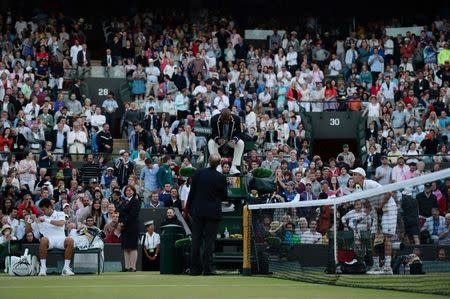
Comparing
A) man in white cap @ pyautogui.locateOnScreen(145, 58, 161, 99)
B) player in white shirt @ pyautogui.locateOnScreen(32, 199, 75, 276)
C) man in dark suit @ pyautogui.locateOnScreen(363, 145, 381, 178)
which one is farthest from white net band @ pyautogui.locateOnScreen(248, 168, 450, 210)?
man in white cap @ pyautogui.locateOnScreen(145, 58, 161, 99)

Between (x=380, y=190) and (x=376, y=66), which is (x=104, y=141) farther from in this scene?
(x=380, y=190)

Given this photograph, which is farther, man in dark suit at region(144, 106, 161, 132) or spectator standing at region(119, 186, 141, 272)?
man in dark suit at region(144, 106, 161, 132)

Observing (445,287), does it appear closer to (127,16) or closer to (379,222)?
(379,222)

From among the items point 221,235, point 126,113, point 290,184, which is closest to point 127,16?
point 126,113

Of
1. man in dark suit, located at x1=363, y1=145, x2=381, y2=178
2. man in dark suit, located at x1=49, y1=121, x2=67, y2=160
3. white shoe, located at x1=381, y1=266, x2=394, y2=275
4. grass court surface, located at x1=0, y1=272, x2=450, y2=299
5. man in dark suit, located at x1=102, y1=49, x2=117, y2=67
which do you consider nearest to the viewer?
grass court surface, located at x1=0, y1=272, x2=450, y2=299

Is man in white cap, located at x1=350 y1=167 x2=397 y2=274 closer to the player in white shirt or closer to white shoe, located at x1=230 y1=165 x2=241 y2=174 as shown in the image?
white shoe, located at x1=230 y1=165 x2=241 y2=174

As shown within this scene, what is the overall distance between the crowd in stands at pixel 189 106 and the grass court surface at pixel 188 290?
8316mm

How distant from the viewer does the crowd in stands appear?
2684 cm

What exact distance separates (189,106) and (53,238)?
47.0 feet

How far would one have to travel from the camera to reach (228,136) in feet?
63.0

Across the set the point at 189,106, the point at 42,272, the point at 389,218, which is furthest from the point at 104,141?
the point at 389,218

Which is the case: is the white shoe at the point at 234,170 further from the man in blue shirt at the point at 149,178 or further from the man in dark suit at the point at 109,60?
the man in dark suit at the point at 109,60

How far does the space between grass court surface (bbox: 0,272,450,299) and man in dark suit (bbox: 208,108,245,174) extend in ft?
14.0

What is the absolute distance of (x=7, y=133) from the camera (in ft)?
95.5
